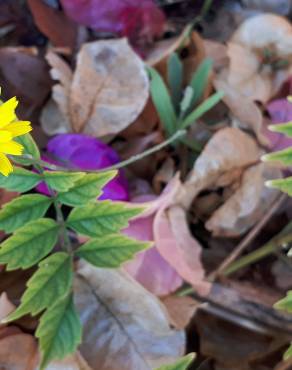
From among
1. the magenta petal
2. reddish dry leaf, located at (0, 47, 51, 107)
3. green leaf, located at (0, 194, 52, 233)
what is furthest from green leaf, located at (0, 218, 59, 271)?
reddish dry leaf, located at (0, 47, 51, 107)

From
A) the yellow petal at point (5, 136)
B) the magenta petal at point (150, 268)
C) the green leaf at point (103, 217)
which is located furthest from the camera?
the magenta petal at point (150, 268)

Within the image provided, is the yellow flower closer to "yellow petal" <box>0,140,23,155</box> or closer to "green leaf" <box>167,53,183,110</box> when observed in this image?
"yellow petal" <box>0,140,23,155</box>

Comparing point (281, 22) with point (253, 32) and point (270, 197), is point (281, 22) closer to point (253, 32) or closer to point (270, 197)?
point (253, 32)

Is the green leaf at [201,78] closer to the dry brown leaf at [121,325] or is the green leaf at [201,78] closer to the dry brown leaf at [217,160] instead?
the dry brown leaf at [217,160]

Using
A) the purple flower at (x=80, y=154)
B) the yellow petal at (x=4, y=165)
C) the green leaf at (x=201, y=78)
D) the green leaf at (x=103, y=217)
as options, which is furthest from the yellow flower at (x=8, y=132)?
the green leaf at (x=201, y=78)

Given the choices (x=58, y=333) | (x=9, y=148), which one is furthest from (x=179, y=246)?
(x=9, y=148)

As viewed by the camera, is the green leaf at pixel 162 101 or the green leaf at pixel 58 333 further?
the green leaf at pixel 162 101
